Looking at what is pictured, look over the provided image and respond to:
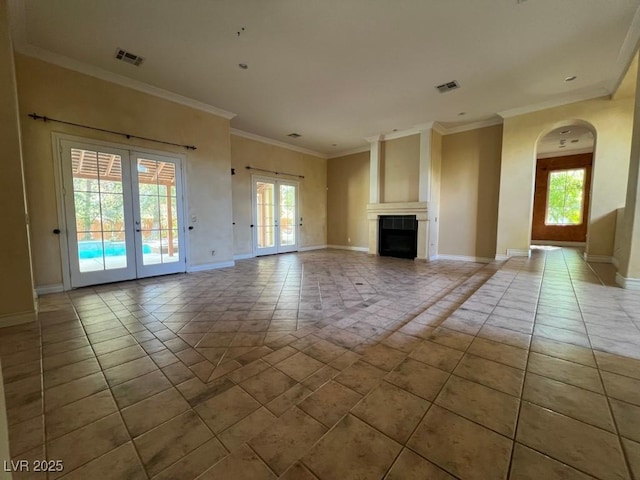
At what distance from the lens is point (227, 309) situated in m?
3.12

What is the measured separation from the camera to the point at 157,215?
4.75m

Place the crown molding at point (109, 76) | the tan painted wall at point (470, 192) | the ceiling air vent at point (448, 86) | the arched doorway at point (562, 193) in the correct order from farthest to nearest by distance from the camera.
→ the arched doorway at point (562, 193) < the tan painted wall at point (470, 192) < the ceiling air vent at point (448, 86) < the crown molding at point (109, 76)

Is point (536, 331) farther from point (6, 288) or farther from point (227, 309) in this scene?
point (6, 288)

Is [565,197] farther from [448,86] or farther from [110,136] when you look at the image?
[110,136]

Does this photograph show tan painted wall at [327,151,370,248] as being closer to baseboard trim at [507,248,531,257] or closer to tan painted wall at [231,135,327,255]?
tan painted wall at [231,135,327,255]

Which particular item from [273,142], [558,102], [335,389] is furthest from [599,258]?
[273,142]

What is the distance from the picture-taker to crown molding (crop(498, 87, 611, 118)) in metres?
4.60

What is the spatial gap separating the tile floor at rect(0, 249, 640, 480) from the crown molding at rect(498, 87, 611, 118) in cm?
384

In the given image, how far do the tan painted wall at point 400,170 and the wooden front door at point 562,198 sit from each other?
17.7ft

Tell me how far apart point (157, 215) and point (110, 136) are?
1396 millimetres

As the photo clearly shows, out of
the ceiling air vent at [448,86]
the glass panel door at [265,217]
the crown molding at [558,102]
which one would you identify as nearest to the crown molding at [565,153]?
the crown molding at [558,102]

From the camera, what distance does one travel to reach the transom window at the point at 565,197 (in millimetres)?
8266

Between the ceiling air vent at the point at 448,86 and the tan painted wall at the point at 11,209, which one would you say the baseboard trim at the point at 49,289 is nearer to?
the tan painted wall at the point at 11,209

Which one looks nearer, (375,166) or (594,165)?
(594,165)
